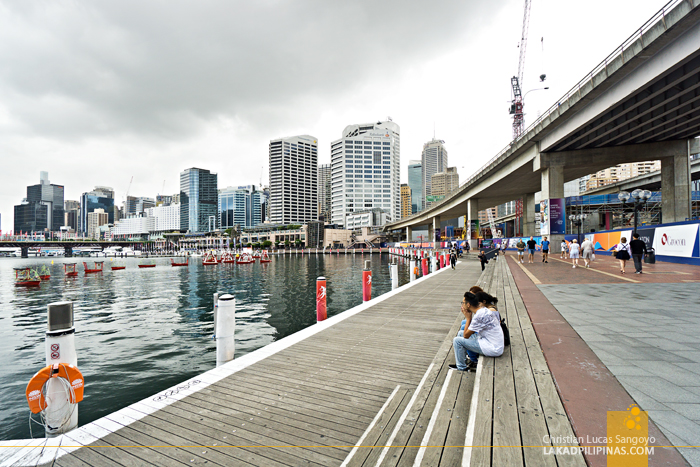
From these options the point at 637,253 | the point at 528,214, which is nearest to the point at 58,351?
the point at 637,253

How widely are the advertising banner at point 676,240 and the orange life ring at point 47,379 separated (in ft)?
87.6

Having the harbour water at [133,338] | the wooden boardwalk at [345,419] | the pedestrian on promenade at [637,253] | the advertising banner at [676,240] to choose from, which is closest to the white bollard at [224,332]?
the wooden boardwalk at [345,419]

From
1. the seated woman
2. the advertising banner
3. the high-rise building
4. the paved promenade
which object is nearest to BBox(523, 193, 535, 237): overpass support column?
the advertising banner

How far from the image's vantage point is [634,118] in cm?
2694

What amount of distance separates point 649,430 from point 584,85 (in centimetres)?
3208

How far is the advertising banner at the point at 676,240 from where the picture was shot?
17.9 m

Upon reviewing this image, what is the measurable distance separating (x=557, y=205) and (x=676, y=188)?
1288 centimetres

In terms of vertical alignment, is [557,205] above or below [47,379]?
above

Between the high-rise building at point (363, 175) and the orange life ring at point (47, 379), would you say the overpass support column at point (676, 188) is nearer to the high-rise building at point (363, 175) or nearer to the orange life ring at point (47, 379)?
the orange life ring at point (47, 379)

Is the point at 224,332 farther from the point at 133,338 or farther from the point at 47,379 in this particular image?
the point at 133,338

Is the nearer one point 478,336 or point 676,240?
point 478,336

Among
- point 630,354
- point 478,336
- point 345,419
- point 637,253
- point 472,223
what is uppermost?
point 472,223

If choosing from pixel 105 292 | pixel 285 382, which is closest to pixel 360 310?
pixel 285 382

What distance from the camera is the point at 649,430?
278cm
